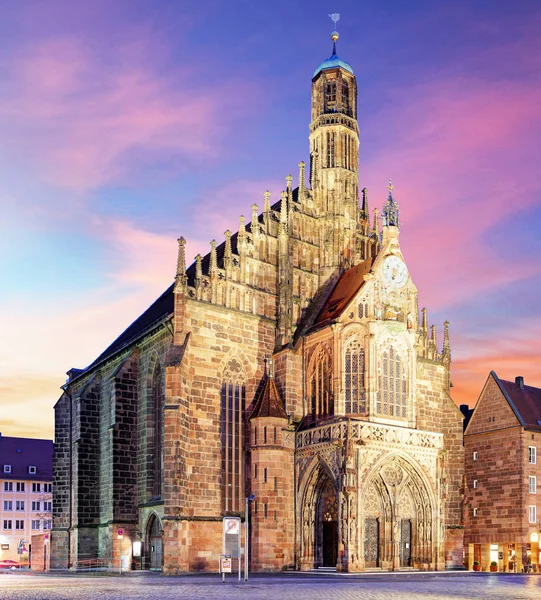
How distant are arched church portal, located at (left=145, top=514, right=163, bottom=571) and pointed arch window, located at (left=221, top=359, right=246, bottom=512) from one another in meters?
4.00

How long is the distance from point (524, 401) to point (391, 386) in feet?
87.0

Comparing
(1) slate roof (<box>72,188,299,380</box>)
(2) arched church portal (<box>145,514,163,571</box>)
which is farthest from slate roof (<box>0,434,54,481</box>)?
(2) arched church portal (<box>145,514,163,571</box>)

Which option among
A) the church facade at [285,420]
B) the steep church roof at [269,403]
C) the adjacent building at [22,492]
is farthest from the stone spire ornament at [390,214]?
the adjacent building at [22,492]

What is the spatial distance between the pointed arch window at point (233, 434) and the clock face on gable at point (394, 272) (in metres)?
9.48

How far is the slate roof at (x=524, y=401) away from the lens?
65.2 meters

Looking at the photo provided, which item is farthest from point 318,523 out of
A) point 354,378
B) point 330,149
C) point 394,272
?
point 330,149

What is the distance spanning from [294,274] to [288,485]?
12.4 metres

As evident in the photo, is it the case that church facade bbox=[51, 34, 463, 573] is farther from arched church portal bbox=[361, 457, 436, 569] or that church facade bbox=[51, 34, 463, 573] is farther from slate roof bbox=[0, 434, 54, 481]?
slate roof bbox=[0, 434, 54, 481]

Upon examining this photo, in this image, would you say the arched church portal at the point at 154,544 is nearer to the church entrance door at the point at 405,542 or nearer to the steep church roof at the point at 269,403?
the steep church roof at the point at 269,403

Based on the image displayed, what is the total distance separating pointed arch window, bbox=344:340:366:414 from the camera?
1742 inches

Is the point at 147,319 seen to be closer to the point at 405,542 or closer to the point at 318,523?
the point at 318,523

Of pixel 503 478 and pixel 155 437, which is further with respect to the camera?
pixel 503 478

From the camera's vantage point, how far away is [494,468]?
65.6 m

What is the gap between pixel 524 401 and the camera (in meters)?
67.9
